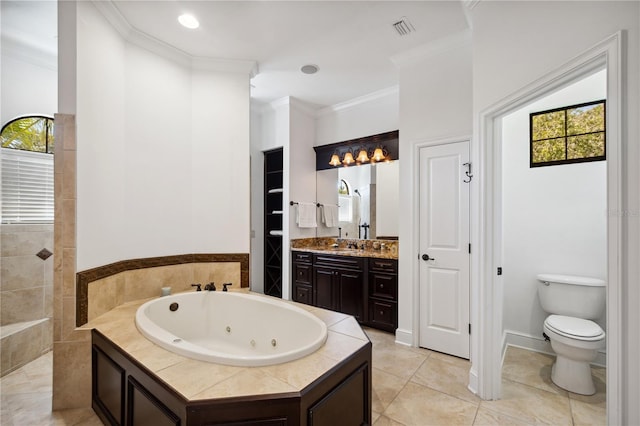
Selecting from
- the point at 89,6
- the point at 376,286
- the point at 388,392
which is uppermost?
the point at 89,6

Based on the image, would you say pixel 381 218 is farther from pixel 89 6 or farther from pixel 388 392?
pixel 89 6

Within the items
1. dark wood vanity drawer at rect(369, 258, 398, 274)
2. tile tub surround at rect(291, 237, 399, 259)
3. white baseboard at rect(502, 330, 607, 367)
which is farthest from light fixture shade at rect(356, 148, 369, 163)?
white baseboard at rect(502, 330, 607, 367)

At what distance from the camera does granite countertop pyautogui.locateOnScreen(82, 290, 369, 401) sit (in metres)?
1.23

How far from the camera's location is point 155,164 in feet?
8.84

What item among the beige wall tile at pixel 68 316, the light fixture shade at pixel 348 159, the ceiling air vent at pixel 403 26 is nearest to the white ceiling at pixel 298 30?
the ceiling air vent at pixel 403 26

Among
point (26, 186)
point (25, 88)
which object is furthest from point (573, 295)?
point (25, 88)

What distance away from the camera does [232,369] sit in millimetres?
1392

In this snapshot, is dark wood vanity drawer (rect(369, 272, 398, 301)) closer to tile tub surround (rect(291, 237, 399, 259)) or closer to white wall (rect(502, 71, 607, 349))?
tile tub surround (rect(291, 237, 399, 259))

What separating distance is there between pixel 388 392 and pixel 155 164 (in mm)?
2742

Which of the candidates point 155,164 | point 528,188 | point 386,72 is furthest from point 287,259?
point 528,188

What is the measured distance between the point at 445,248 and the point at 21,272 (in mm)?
3821

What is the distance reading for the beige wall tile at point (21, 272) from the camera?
250 centimetres

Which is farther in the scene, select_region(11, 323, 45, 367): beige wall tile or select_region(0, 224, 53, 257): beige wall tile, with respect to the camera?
select_region(0, 224, 53, 257): beige wall tile

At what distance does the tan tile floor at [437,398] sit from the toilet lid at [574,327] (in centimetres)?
43
